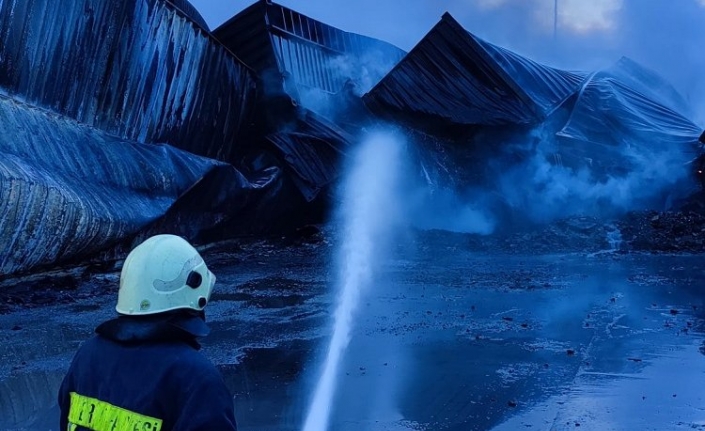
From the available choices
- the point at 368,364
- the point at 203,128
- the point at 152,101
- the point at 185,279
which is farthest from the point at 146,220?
the point at 185,279

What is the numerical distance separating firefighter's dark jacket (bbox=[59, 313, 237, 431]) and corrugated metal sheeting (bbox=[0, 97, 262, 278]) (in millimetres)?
5562

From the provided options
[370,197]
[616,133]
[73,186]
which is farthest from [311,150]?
[616,133]

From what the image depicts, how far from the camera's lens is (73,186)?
25.1 ft

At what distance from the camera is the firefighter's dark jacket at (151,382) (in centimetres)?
159

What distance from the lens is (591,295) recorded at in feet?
24.4

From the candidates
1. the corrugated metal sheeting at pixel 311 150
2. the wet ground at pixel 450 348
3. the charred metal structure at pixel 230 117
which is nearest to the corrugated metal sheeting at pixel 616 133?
the charred metal structure at pixel 230 117

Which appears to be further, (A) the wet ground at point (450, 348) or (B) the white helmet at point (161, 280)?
(A) the wet ground at point (450, 348)

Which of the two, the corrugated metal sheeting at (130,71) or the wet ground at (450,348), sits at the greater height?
the corrugated metal sheeting at (130,71)

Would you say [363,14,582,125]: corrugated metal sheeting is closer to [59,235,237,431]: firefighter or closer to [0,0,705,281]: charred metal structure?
[0,0,705,281]: charred metal structure

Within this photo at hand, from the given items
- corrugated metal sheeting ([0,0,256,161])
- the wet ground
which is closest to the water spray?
corrugated metal sheeting ([0,0,256,161])

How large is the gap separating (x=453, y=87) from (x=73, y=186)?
654cm

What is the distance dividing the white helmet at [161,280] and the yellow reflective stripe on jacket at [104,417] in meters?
0.21

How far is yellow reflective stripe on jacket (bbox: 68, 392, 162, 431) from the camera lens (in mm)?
1608

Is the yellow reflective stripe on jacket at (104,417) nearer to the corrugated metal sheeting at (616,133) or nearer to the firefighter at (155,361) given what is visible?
the firefighter at (155,361)
